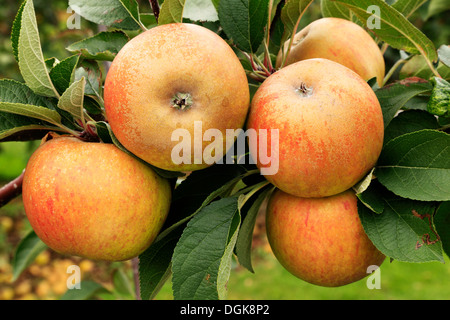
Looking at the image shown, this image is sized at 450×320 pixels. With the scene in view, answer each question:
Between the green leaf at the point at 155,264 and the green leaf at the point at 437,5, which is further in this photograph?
the green leaf at the point at 437,5

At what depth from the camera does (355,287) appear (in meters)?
2.96

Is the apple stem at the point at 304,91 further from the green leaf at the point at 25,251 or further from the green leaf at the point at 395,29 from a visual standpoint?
the green leaf at the point at 25,251

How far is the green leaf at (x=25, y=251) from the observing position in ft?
4.42

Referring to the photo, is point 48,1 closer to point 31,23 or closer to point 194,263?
point 31,23

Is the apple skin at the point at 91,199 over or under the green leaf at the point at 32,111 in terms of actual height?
under

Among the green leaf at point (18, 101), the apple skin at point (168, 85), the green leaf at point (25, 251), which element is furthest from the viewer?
the green leaf at point (25, 251)

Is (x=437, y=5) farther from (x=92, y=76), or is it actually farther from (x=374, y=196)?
(x=92, y=76)

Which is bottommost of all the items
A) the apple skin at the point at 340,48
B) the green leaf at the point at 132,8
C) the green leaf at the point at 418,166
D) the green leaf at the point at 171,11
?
the green leaf at the point at 418,166

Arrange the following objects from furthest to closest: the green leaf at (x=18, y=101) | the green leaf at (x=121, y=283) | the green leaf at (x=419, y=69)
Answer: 1. the green leaf at (x=121, y=283)
2. the green leaf at (x=419, y=69)
3. the green leaf at (x=18, y=101)

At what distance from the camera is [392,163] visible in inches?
28.5

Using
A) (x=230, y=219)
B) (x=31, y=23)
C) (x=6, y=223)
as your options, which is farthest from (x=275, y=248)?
(x=6, y=223)

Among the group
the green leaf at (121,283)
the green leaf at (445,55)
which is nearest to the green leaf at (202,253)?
the green leaf at (445,55)

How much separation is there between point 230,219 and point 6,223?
3604 millimetres

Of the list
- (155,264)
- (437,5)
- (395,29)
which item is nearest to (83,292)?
(155,264)
